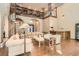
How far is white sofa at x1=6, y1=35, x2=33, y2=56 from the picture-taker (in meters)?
2.15

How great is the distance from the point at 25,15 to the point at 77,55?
1.27 m

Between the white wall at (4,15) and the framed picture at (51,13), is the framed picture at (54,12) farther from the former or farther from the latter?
the white wall at (4,15)

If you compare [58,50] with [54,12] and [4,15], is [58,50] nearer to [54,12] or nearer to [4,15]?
[54,12]

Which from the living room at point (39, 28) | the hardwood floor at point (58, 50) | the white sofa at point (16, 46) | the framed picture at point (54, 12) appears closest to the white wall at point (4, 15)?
the living room at point (39, 28)

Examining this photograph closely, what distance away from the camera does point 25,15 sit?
216cm

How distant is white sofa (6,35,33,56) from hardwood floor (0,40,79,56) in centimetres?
10

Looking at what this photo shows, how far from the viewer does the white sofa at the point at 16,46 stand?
7.06 ft

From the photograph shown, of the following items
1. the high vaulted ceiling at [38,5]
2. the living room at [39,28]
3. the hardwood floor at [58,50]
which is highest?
the high vaulted ceiling at [38,5]

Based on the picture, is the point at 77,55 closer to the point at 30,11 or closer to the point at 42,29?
the point at 42,29

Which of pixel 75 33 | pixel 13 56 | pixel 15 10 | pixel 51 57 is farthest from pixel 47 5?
pixel 13 56

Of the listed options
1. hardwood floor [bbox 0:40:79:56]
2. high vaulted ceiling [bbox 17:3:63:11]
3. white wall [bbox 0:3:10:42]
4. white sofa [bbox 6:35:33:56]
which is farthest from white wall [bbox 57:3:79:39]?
white wall [bbox 0:3:10:42]

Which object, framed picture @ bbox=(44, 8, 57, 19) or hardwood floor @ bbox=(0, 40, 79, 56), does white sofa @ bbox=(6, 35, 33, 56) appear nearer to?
hardwood floor @ bbox=(0, 40, 79, 56)

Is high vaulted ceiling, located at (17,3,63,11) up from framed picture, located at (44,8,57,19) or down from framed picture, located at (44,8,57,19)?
up

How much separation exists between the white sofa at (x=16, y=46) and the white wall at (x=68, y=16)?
0.67 metres
